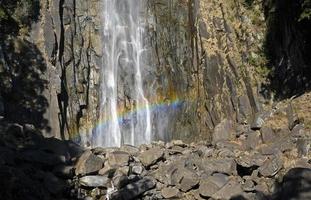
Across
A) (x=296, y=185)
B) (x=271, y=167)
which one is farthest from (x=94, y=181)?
(x=296, y=185)

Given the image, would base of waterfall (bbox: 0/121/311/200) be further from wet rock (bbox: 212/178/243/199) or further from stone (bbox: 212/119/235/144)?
stone (bbox: 212/119/235/144)

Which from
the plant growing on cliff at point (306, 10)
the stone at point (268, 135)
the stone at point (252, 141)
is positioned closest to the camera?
the plant growing on cliff at point (306, 10)

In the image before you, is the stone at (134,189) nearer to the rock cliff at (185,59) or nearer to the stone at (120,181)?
the stone at (120,181)

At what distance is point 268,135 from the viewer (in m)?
22.5

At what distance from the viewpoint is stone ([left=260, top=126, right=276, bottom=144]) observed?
22438 millimetres

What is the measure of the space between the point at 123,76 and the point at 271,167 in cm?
1144

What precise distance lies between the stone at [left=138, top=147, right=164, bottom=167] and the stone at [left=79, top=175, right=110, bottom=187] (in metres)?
2.11

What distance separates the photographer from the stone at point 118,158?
19453 millimetres

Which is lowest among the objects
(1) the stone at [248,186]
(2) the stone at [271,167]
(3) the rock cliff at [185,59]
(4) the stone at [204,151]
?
(1) the stone at [248,186]

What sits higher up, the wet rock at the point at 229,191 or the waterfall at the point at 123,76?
the waterfall at the point at 123,76

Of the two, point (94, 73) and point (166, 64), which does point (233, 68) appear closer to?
point (166, 64)

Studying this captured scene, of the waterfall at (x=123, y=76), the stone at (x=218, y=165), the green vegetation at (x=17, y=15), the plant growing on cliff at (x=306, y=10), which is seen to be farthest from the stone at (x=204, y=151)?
the green vegetation at (x=17, y=15)

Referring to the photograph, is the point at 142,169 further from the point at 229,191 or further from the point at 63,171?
the point at 229,191

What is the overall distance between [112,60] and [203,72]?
492 cm
